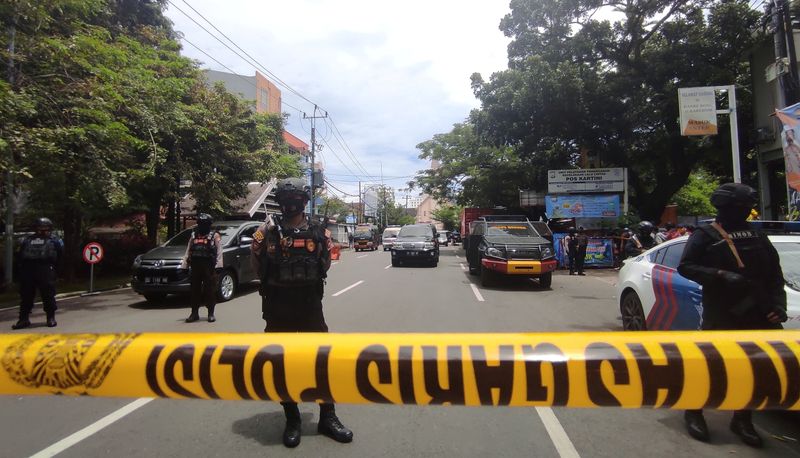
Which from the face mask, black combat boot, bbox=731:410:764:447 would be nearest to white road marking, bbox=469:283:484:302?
black combat boot, bbox=731:410:764:447

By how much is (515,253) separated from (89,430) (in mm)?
9570

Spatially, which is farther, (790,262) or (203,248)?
(203,248)

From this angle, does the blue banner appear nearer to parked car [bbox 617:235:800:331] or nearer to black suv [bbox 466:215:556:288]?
black suv [bbox 466:215:556:288]

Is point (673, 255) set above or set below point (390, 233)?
below

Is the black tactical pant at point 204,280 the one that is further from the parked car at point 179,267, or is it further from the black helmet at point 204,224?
the parked car at point 179,267

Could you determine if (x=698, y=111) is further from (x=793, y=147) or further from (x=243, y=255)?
(x=243, y=255)

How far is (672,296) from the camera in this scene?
181 inches

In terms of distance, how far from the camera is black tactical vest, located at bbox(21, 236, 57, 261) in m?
7.04

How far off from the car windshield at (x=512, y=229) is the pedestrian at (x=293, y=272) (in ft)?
32.2

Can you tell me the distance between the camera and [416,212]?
12694cm

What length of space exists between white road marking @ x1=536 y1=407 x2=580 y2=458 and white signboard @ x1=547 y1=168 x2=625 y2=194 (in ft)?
56.3

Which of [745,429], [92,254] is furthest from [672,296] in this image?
[92,254]

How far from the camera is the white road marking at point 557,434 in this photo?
3.03 meters

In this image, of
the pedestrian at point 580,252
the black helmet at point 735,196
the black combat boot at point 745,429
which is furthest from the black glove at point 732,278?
the pedestrian at point 580,252
